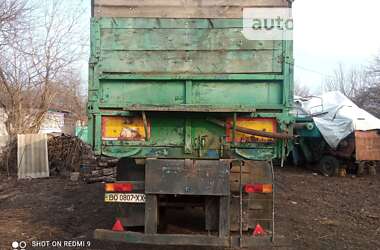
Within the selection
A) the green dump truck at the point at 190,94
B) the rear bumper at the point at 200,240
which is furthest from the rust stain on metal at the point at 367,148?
the rear bumper at the point at 200,240

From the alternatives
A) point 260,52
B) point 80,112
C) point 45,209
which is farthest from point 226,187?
point 80,112

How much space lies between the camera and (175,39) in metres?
5.93

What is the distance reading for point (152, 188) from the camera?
17.9ft

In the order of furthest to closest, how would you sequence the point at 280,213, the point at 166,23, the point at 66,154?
the point at 66,154 → the point at 280,213 → the point at 166,23

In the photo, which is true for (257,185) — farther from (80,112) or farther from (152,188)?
(80,112)

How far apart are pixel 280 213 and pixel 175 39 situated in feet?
15.0

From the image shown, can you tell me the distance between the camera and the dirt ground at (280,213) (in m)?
7.06

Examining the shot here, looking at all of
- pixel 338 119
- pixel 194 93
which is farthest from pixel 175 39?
pixel 338 119

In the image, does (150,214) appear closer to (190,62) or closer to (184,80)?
(184,80)

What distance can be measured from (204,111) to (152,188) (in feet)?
3.56

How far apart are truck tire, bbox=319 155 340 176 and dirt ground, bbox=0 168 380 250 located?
8.49 feet

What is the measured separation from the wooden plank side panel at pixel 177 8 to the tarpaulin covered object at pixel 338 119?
37.4 ft

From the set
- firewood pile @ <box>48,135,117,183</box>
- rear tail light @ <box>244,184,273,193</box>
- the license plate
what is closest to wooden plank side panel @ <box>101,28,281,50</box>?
rear tail light @ <box>244,184,273,193</box>

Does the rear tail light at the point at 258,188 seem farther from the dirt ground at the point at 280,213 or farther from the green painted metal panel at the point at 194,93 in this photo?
the dirt ground at the point at 280,213
